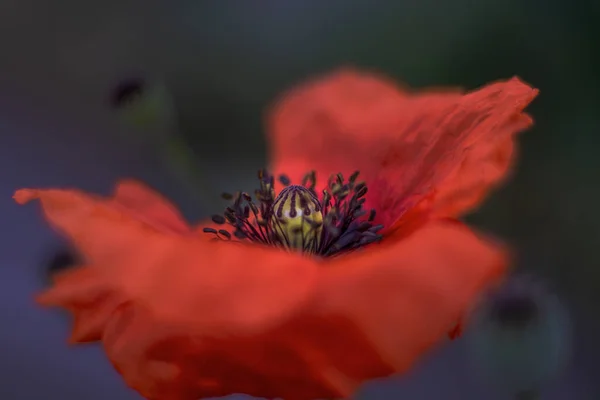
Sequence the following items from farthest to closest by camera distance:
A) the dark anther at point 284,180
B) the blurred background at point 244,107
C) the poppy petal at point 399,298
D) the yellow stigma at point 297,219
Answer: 1. the blurred background at point 244,107
2. the dark anther at point 284,180
3. the yellow stigma at point 297,219
4. the poppy petal at point 399,298

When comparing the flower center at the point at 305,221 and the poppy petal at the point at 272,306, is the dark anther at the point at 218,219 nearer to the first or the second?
the flower center at the point at 305,221

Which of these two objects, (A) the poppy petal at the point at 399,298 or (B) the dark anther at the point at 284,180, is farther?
(B) the dark anther at the point at 284,180

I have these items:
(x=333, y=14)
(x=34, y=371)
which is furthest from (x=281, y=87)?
(x=34, y=371)

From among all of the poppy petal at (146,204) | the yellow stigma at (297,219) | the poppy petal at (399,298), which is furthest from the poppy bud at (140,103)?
the poppy petal at (399,298)

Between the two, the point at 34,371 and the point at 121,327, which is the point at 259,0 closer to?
the point at 34,371

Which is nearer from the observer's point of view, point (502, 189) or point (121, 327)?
point (121, 327)

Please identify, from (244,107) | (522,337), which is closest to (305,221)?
(522,337)

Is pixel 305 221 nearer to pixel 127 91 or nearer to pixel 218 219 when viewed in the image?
pixel 218 219
